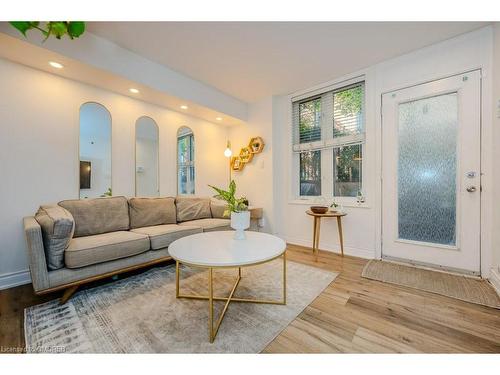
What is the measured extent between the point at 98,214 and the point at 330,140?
323 cm

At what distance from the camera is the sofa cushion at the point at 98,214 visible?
2221 mm

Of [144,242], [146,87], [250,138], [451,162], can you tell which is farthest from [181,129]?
[451,162]

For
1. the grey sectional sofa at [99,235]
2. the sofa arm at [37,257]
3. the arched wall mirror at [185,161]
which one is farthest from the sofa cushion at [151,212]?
the sofa arm at [37,257]

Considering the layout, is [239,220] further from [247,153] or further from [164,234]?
[247,153]

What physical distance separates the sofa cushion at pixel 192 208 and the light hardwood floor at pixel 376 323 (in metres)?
1.59

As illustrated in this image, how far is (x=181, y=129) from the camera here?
3557mm

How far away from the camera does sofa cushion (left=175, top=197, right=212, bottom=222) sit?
312 centimetres

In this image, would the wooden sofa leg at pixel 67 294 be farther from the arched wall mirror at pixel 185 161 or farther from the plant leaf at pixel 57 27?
the plant leaf at pixel 57 27

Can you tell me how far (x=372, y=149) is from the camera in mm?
2805

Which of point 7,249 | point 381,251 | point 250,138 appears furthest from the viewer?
point 250,138

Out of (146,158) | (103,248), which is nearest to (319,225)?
(103,248)
